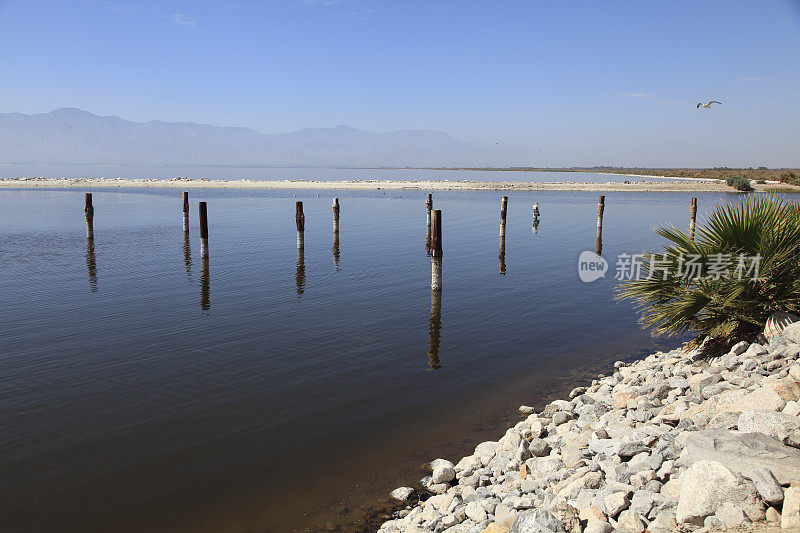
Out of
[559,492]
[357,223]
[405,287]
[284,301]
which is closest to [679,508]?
[559,492]

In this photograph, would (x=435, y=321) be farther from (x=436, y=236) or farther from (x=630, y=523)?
(x=630, y=523)

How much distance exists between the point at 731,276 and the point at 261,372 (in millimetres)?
10106

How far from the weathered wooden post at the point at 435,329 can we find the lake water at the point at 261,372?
0.35 feet

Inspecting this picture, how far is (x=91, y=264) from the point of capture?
1057 inches

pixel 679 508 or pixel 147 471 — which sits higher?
pixel 679 508

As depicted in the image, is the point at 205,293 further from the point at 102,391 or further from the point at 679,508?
the point at 679,508

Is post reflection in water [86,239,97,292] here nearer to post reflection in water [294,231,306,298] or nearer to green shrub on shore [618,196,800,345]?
post reflection in water [294,231,306,298]

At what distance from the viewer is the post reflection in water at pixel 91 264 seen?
72.7 ft

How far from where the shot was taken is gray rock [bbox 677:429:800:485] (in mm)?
5512

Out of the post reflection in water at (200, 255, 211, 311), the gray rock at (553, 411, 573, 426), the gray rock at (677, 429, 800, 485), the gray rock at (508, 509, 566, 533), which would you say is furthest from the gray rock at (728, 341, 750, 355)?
the post reflection in water at (200, 255, 211, 311)

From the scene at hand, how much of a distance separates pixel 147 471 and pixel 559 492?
6.47 m

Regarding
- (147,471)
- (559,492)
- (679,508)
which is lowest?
(147,471)

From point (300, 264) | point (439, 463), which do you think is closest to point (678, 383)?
point (439, 463)

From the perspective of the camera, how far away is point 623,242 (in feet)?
125
